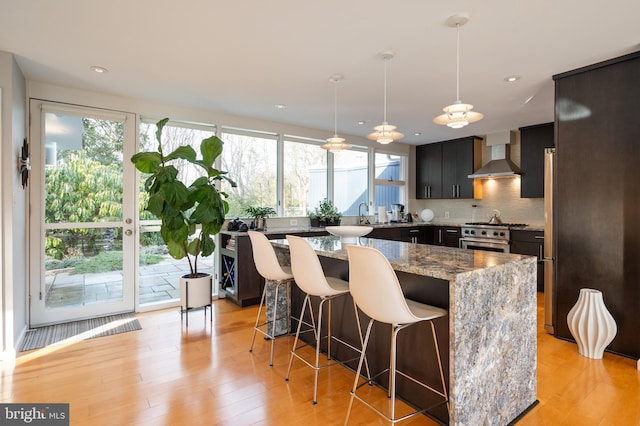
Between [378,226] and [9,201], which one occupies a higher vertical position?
[9,201]

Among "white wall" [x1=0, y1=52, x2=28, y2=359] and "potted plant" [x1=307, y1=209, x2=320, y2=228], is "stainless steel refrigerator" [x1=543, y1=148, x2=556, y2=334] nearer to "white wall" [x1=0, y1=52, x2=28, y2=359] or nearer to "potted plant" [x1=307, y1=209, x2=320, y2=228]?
"potted plant" [x1=307, y1=209, x2=320, y2=228]

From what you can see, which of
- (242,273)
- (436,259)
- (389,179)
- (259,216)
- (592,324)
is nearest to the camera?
(436,259)

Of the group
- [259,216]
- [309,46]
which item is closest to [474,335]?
[309,46]

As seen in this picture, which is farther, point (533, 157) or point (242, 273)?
point (533, 157)

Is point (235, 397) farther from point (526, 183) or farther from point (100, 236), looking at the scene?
point (526, 183)

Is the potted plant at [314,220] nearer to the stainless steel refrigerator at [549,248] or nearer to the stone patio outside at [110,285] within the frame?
the stone patio outside at [110,285]

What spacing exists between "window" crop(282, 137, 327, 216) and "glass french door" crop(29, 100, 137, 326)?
214 cm

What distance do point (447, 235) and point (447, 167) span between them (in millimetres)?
1295

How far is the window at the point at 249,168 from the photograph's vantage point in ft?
15.8

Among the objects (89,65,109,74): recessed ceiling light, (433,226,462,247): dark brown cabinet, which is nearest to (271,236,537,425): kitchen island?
(89,65,109,74): recessed ceiling light

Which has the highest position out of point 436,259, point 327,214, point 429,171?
point 429,171

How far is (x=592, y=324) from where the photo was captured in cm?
277

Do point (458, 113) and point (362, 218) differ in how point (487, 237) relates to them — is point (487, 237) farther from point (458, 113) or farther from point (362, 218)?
point (458, 113)

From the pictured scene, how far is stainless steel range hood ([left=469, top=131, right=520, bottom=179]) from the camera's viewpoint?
555 centimetres
